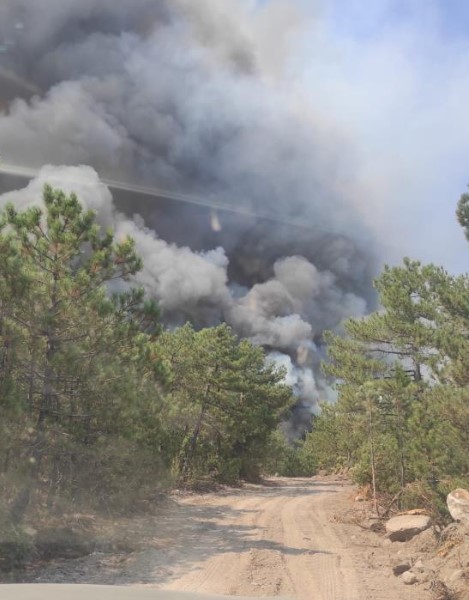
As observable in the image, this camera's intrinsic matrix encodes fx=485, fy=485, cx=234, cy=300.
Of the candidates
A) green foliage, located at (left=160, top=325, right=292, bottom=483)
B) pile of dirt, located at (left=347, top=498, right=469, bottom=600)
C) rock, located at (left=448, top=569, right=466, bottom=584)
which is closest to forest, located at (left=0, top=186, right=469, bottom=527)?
pile of dirt, located at (left=347, top=498, right=469, bottom=600)

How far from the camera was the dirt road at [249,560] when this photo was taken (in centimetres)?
805

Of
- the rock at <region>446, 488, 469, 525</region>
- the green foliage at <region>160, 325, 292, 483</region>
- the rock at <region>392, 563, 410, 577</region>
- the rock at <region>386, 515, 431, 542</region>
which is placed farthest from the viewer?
the green foliage at <region>160, 325, 292, 483</region>

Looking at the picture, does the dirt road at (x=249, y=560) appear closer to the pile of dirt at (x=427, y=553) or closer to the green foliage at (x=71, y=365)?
the pile of dirt at (x=427, y=553)

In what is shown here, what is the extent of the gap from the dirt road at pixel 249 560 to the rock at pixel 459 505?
177cm

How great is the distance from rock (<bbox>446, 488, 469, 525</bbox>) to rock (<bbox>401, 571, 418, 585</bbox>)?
1.94m

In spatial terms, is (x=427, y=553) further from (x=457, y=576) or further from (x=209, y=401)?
(x=209, y=401)

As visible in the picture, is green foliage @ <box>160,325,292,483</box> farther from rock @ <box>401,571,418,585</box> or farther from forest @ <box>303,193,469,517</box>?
rock @ <box>401,571,418,585</box>

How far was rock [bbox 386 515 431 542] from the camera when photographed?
12.0 m

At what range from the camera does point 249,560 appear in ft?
32.3

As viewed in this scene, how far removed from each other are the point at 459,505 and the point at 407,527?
2.47 m

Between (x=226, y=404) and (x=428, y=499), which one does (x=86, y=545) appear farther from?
(x=226, y=404)

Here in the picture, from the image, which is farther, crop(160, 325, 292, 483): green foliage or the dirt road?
crop(160, 325, 292, 483): green foliage

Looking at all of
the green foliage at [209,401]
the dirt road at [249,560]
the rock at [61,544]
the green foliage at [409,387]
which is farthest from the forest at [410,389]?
the rock at [61,544]

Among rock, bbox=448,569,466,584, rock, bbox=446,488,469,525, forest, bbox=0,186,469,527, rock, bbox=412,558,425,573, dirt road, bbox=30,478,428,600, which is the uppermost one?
forest, bbox=0,186,469,527
